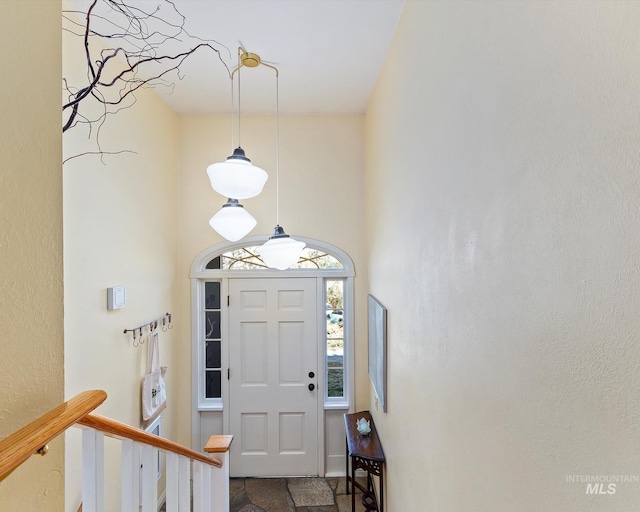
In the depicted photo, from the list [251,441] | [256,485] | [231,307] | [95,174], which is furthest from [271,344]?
[95,174]

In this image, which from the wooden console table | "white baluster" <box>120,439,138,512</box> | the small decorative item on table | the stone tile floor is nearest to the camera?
"white baluster" <box>120,439,138,512</box>

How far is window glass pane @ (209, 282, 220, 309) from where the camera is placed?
3250mm

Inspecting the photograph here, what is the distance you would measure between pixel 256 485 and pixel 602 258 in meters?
3.49

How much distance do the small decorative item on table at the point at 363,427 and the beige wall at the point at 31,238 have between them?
229 cm

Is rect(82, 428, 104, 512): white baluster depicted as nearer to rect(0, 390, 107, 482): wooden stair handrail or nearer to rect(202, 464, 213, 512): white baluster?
rect(0, 390, 107, 482): wooden stair handrail

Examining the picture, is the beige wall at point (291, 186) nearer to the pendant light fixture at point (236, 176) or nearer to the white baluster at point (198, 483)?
the pendant light fixture at point (236, 176)

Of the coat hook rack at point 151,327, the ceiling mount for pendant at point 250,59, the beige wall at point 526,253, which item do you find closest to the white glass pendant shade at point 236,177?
the beige wall at point 526,253

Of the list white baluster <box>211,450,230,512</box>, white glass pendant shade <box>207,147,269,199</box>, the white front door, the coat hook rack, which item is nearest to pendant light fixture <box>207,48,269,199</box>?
white glass pendant shade <box>207,147,269,199</box>

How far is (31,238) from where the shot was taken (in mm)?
622

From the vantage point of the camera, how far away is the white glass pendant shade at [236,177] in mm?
1563

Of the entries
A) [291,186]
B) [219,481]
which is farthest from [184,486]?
[291,186]

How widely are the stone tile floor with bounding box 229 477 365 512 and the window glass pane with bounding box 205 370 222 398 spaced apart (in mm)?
817

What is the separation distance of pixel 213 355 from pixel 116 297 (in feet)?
4.54

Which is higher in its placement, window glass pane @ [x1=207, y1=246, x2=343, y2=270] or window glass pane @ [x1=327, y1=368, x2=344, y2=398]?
window glass pane @ [x1=207, y1=246, x2=343, y2=270]
